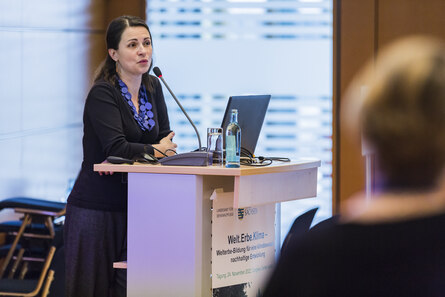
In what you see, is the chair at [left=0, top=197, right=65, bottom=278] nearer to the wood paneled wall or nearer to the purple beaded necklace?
the purple beaded necklace

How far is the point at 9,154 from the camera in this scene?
14.4 feet

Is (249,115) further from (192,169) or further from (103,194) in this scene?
(103,194)

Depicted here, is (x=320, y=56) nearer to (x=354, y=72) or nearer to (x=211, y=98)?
(x=354, y=72)

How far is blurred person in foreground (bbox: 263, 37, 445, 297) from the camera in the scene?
0.94 meters

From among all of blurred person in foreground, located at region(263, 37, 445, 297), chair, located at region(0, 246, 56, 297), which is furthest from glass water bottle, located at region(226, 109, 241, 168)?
blurred person in foreground, located at region(263, 37, 445, 297)

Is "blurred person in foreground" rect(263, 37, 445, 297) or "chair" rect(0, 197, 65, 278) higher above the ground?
"blurred person in foreground" rect(263, 37, 445, 297)

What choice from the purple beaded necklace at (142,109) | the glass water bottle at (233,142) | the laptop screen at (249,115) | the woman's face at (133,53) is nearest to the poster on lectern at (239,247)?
the glass water bottle at (233,142)

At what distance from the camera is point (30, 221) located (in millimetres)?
4133

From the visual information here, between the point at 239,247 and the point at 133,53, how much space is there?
1.05 metres

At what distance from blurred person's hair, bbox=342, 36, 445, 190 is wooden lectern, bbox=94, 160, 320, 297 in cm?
172

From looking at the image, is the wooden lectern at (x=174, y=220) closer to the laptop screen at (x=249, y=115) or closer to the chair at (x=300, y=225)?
the laptop screen at (x=249, y=115)

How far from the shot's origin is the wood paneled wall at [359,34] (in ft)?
20.1

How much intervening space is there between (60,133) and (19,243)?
1303 mm

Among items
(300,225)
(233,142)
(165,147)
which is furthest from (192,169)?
(300,225)
